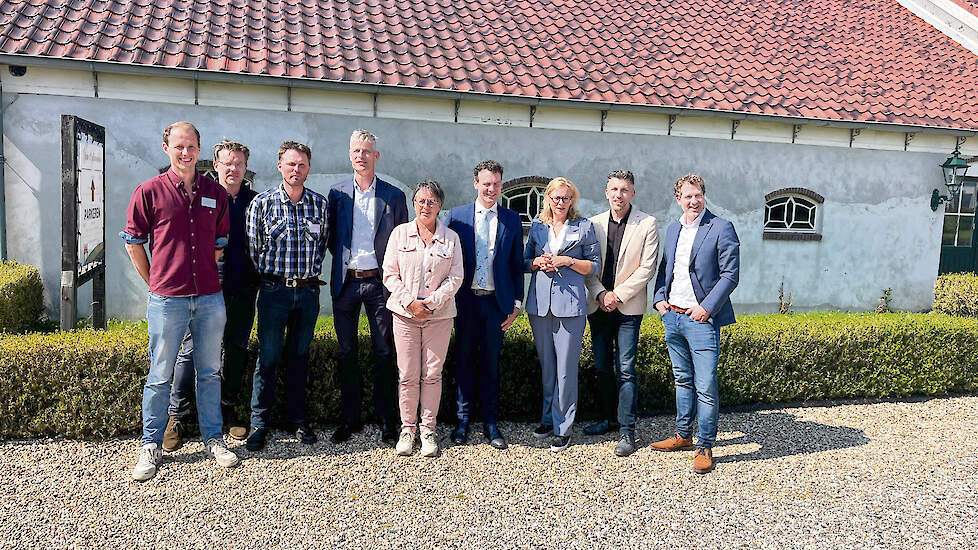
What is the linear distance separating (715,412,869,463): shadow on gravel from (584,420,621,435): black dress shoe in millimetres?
784

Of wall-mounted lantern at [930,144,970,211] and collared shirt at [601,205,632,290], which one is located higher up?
wall-mounted lantern at [930,144,970,211]

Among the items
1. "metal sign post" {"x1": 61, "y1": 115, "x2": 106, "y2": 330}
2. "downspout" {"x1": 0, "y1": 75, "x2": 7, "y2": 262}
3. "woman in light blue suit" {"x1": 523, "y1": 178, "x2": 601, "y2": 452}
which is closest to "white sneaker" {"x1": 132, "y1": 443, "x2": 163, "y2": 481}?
"metal sign post" {"x1": 61, "y1": 115, "x2": 106, "y2": 330}

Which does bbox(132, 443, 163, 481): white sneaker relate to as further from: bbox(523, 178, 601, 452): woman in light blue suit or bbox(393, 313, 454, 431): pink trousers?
bbox(523, 178, 601, 452): woman in light blue suit

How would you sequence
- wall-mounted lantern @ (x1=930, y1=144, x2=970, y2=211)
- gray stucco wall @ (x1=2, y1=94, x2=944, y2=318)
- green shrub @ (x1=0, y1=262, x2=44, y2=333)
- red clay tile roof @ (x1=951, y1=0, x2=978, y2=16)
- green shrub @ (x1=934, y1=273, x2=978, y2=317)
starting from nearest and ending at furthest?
green shrub @ (x1=0, y1=262, x2=44, y2=333)
gray stucco wall @ (x1=2, y1=94, x2=944, y2=318)
green shrub @ (x1=934, y1=273, x2=978, y2=317)
wall-mounted lantern @ (x1=930, y1=144, x2=970, y2=211)
red clay tile roof @ (x1=951, y1=0, x2=978, y2=16)

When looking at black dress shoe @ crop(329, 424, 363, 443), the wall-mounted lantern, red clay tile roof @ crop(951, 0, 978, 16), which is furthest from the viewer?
red clay tile roof @ crop(951, 0, 978, 16)

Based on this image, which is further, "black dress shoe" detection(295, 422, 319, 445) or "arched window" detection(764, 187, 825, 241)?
"arched window" detection(764, 187, 825, 241)

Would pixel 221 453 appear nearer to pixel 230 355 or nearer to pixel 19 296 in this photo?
pixel 230 355

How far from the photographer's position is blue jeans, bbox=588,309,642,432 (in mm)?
4430

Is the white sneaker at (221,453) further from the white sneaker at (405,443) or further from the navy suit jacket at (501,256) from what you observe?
the navy suit jacket at (501,256)

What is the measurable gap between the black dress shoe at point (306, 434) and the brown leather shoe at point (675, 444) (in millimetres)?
2454

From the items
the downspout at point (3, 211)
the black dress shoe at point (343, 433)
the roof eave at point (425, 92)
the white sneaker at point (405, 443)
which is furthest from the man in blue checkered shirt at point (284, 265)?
the downspout at point (3, 211)

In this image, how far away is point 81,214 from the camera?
14.8 ft

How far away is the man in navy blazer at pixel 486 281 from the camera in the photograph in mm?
4285

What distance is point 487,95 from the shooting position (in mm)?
7449
